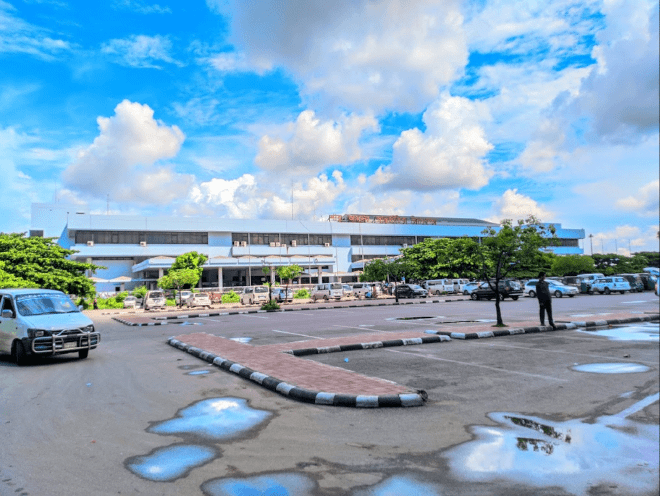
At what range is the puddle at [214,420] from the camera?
18.1 ft

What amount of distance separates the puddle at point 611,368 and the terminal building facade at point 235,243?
46232 mm

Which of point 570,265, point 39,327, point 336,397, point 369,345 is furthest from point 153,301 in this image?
point 570,265

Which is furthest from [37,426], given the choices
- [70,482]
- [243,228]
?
[243,228]

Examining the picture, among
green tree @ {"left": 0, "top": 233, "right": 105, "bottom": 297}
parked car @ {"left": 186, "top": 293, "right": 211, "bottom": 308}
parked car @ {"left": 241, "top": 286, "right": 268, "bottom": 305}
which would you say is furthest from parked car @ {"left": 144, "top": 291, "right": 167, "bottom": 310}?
green tree @ {"left": 0, "top": 233, "right": 105, "bottom": 297}

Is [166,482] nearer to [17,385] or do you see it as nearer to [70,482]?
[70,482]

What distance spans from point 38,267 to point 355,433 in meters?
28.6

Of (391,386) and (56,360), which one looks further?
(56,360)

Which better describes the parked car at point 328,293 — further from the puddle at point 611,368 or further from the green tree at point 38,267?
the puddle at point 611,368

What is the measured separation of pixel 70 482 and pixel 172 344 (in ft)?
33.1

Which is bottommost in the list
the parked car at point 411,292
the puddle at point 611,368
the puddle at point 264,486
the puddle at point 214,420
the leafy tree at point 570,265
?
the puddle at point 264,486

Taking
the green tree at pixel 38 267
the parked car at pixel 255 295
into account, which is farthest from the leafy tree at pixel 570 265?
the green tree at pixel 38 267

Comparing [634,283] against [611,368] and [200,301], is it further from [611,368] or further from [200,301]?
[611,368]

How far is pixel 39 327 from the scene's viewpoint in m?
10.6

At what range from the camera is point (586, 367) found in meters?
8.52
